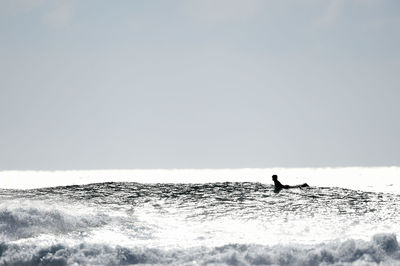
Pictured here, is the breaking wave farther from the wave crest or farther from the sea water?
the wave crest

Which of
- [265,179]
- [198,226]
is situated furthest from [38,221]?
[265,179]

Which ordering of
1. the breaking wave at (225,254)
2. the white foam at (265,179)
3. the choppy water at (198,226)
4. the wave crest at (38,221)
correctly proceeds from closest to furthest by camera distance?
the breaking wave at (225,254), the choppy water at (198,226), the wave crest at (38,221), the white foam at (265,179)

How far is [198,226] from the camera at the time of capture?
2100 cm

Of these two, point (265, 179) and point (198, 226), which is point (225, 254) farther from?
point (265, 179)

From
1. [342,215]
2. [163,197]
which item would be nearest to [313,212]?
[342,215]

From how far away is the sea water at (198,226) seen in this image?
15.9 metres

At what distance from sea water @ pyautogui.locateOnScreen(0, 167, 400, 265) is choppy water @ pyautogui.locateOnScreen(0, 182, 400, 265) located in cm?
3

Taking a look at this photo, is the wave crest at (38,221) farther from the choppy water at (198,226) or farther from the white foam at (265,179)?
the white foam at (265,179)

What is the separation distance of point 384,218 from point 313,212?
2943 millimetres

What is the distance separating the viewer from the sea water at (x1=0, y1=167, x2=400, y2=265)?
15.9 meters

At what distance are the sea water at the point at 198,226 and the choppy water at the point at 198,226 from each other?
0.03 metres

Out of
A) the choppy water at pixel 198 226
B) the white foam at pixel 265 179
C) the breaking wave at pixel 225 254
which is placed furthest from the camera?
the white foam at pixel 265 179

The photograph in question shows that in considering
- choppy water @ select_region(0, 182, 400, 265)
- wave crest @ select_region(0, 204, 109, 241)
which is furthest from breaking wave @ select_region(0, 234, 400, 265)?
wave crest @ select_region(0, 204, 109, 241)

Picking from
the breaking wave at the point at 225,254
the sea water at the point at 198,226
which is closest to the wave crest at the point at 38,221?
the sea water at the point at 198,226
